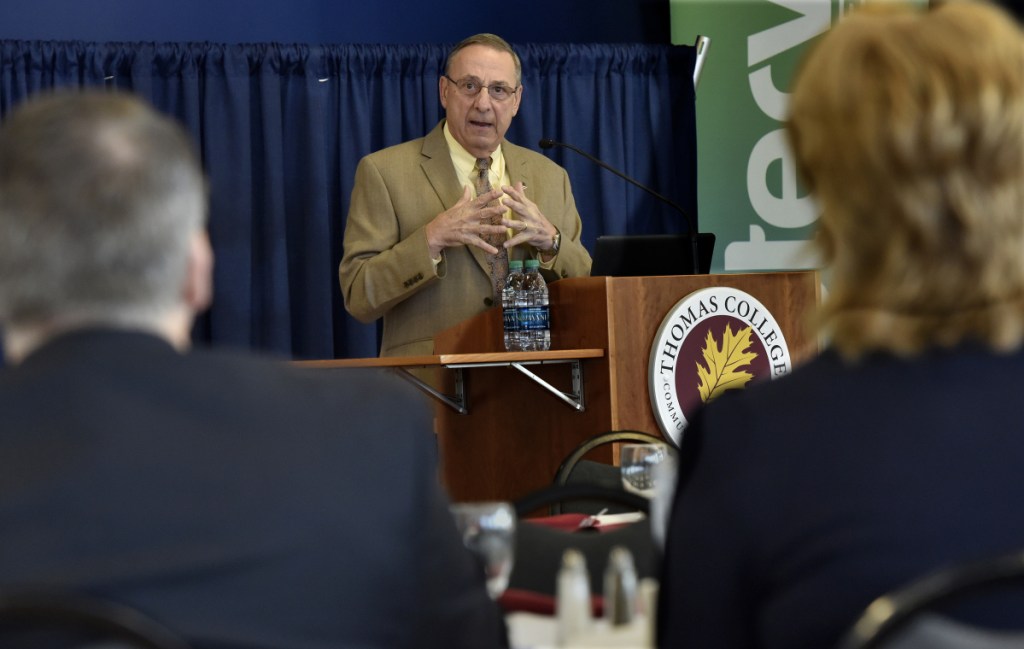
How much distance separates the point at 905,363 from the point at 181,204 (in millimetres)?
685

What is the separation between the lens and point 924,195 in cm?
115

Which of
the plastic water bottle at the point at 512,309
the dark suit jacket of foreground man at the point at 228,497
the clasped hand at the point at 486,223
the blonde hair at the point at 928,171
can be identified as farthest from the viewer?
the clasped hand at the point at 486,223

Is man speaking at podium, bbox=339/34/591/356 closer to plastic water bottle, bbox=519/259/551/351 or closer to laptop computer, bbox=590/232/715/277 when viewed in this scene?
plastic water bottle, bbox=519/259/551/351

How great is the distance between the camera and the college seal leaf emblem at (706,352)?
3.53 m

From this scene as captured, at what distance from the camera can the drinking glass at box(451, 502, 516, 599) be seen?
1.34 metres

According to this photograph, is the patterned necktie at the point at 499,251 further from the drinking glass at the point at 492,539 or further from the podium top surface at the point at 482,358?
the drinking glass at the point at 492,539

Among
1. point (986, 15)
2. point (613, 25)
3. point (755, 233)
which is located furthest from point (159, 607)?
point (613, 25)

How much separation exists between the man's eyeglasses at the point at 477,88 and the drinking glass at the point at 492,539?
10.6ft

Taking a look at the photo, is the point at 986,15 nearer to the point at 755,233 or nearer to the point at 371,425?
the point at 371,425

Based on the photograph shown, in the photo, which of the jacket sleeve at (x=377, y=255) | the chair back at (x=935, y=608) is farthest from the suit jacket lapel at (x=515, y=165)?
the chair back at (x=935, y=608)

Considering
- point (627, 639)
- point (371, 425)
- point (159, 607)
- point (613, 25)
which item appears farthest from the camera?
point (613, 25)

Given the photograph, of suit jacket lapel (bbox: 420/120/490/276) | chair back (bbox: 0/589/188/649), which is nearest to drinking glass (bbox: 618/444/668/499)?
chair back (bbox: 0/589/188/649)

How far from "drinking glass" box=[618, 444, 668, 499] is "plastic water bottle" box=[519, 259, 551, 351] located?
5.64 ft

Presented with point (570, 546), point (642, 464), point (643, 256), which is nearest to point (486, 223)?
point (643, 256)
